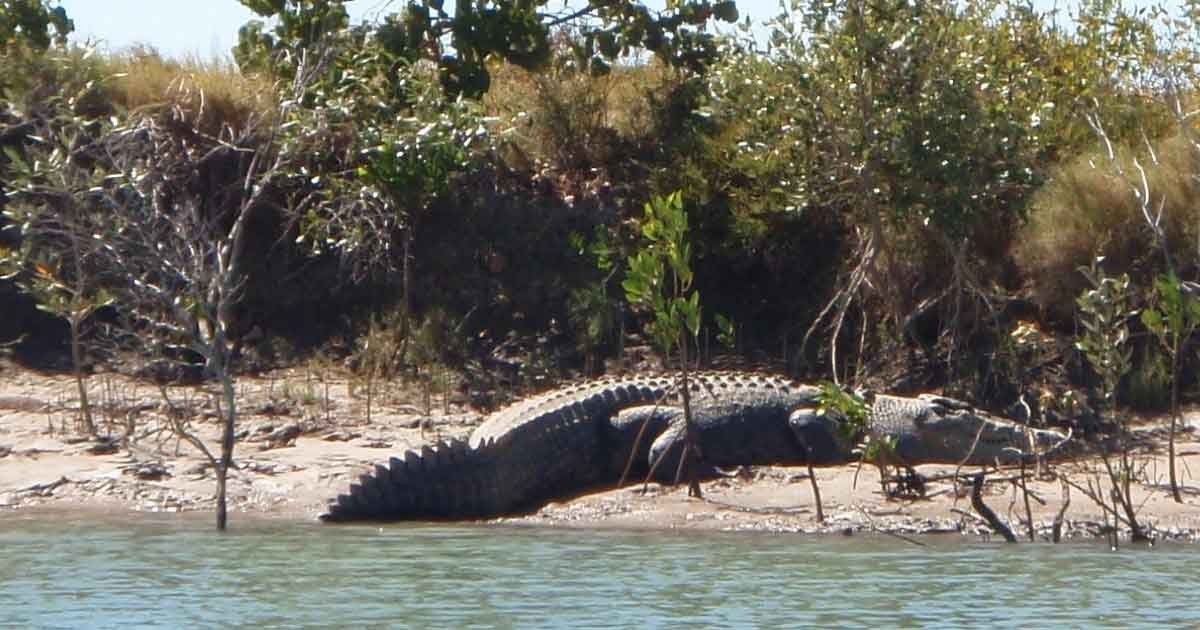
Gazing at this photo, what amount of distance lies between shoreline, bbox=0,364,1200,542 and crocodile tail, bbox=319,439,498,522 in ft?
0.42

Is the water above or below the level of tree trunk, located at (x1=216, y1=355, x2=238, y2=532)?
below

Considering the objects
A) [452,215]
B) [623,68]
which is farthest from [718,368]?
[623,68]

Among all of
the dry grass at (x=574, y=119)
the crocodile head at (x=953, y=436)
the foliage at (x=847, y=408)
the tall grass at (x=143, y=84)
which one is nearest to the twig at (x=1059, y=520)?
the foliage at (x=847, y=408)

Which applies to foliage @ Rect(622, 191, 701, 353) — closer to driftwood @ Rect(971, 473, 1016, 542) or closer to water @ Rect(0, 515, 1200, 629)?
water @ Rect(0, 515, 1200, 629)

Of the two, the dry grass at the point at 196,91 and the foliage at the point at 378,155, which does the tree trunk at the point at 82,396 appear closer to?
the foliage at the point at 378,155

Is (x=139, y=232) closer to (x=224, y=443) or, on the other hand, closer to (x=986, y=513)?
(x=224, y=443)

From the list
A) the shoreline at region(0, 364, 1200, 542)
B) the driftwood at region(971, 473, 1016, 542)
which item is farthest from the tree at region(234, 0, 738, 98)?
the driftwood at region(971, 473, 1016, 542)

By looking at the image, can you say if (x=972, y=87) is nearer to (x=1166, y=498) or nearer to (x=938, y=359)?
(x=938, y=359)

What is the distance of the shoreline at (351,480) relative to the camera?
967 centimetres

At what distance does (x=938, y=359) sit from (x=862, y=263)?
35.4 inches

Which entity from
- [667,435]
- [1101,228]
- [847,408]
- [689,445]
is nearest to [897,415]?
[667,435]

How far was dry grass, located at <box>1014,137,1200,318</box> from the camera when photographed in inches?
484

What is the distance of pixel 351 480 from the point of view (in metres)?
10.4

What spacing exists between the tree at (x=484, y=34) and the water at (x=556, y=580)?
15.4ft
